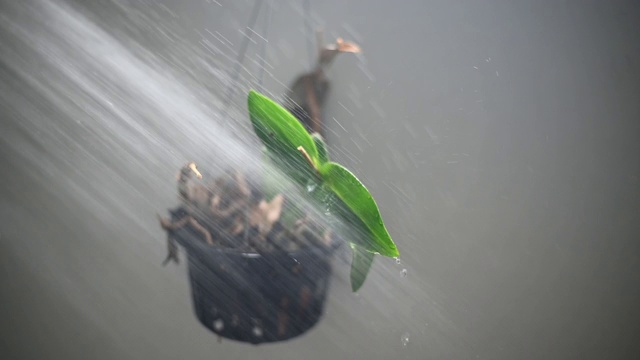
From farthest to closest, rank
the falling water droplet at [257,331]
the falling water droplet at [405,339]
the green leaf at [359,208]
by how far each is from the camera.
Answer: the falling water droplet at [405,339], the falling water droplet at [257,331], the green leaf at [359,208]

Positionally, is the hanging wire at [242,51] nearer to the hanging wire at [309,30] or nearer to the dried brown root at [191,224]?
the hanging wire at [309,30]

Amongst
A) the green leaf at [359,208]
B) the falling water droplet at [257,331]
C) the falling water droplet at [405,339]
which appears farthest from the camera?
the falling water droplet at [405,339]

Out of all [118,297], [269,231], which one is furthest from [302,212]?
[118,297]

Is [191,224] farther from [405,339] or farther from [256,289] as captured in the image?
[405,339]

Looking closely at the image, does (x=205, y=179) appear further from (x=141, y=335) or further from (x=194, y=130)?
(x=141, y=335)

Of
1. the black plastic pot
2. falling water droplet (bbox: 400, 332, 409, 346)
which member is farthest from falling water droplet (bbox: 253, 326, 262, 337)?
falling water droplet (bbox: 400, 332, 409, 346)

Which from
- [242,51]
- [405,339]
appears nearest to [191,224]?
[242,51]

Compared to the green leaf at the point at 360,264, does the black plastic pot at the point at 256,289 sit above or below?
below

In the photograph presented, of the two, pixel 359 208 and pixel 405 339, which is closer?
pixel 359 208

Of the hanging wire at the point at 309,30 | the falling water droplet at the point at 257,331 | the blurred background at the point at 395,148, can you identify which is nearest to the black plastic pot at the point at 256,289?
the falling water droplet at the point at 257,331
